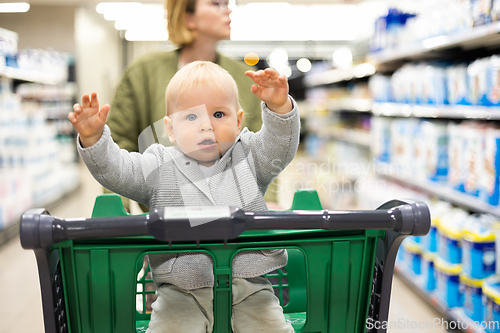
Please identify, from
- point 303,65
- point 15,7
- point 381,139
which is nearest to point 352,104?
point 381,139

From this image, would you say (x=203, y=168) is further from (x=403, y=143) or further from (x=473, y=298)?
(x=403, y=143)

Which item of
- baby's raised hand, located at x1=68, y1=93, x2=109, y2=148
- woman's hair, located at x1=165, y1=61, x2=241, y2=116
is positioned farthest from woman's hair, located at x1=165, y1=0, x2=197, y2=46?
baby's raised hand, located at x1=68, y1=93, x2=109, y2=148

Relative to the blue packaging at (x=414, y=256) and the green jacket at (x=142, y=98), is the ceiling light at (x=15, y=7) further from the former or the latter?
the blue packaging at (x=414, y=256)

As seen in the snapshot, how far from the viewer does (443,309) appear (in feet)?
8.57

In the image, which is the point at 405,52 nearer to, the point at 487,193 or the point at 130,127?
the point at 487,193

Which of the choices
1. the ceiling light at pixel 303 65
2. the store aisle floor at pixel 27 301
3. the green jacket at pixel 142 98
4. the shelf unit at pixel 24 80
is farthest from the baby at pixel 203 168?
the ceiling light at pixel 303 65

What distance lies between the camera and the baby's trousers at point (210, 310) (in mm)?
924

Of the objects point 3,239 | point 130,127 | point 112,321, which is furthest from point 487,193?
point 3,239

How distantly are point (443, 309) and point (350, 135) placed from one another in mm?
3080

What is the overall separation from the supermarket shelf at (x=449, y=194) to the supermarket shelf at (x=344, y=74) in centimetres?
122

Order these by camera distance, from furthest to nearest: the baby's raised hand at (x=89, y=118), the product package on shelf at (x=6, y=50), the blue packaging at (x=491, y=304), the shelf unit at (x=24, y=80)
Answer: the product package on shelf at (x=6, y=50), the shelf unit at (x=24, y=80), the blue packaging at (x=491, y=304), the baby's raised hand at (x=89, y=118)

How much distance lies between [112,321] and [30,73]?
5.48 meters

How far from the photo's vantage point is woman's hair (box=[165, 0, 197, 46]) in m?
1.53

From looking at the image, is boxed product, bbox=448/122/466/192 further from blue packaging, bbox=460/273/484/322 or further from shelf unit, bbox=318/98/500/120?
blue packaging, bbox=460/273/484/322
